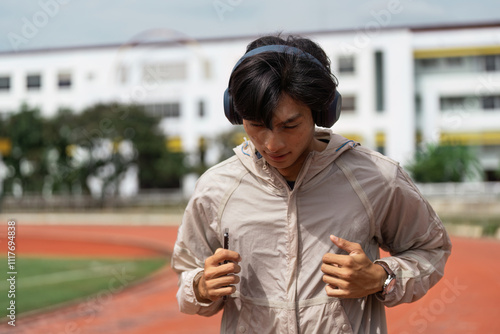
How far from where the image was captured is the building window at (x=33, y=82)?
4988cm

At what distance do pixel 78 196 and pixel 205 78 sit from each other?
13.6 meters

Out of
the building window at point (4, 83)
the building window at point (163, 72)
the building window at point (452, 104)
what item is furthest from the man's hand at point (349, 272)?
the building window at point (4, 83)

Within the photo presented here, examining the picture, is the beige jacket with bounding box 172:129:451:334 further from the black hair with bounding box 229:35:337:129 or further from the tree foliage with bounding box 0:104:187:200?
the tree foliage with bounding box 0:104:187:200

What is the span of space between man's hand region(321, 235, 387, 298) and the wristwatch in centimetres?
6

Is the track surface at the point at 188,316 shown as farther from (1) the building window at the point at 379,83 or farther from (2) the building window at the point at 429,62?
(2) the building window at the point at 429,62

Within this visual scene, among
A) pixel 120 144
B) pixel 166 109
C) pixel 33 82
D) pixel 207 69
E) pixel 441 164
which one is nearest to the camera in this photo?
pixel 441 164

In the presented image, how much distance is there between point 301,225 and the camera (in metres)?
2.14

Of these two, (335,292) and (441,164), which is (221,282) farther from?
(441,164)

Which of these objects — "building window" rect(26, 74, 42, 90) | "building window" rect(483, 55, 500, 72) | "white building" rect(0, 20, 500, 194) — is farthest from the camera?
"building window" rect(26, 74, 42, 90)

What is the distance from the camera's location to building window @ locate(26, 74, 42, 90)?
4988 centimetres

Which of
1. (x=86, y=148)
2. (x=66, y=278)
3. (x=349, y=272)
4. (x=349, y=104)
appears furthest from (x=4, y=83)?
(x=349, y=272)

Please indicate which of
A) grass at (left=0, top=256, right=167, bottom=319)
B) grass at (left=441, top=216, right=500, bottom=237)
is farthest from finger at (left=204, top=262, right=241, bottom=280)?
grass at (left=441, top=216, right=500, bottom=237)

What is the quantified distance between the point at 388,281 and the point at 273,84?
71cm

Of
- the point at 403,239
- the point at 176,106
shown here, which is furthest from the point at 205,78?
the point at 403,239
